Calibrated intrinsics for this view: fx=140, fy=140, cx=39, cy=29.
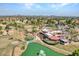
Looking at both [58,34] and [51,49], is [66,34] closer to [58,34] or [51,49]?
[58,34]

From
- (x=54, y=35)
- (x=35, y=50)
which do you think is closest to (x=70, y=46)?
(x=54, y=35)

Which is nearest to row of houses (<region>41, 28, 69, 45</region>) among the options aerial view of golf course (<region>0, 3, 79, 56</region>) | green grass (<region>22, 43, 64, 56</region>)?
aerial view of golf course (<region>0, 3, 79, 56</region>)

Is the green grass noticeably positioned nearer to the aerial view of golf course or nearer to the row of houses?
the aerial view of golf course

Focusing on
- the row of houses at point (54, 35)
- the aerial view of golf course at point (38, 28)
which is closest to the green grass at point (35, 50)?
the aerial view of golf course at point (38, 28)

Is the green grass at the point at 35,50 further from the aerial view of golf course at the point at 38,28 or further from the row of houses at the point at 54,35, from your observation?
the row of houses at the point at 54,35

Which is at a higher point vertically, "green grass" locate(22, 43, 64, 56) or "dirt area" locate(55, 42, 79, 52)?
"dirt area" locate(55, 42, 79, 52)

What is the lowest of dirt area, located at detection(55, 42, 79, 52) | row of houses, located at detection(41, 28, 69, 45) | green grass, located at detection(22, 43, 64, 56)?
green grass, located at detection(22, 43, 64, 56)

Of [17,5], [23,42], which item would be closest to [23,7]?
[17,5]
